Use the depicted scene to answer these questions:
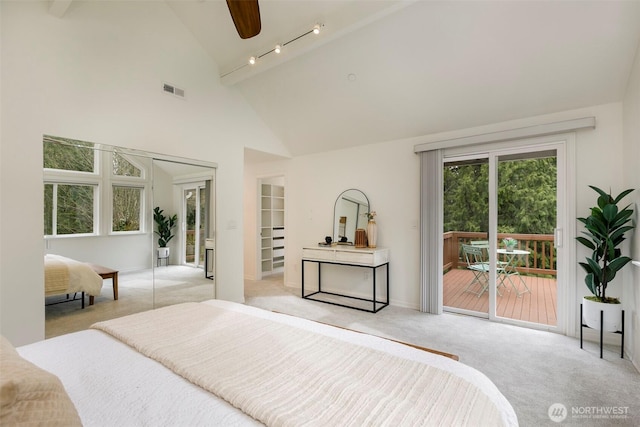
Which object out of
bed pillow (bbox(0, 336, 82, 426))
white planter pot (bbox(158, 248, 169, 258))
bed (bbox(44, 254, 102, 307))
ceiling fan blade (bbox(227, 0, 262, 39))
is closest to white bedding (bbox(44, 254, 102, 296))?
bed (bbox(44, 254, 102, 307))

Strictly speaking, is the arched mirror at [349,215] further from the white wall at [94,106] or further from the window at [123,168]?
the window at [123,168]

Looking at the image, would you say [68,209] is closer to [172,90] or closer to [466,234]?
[172,90]

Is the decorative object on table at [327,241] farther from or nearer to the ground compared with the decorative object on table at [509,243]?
nearer to the ground

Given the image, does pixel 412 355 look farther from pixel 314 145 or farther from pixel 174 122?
pixel 314 145

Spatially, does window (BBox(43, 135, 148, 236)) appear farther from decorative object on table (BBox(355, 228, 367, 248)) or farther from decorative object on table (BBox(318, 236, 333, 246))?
decorative object on table (BBox(355, 228, 367, 248))

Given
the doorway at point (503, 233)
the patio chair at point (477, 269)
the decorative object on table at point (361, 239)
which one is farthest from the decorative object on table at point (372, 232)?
the patio chair at point (477, 269)

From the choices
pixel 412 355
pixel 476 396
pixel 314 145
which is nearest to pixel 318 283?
pixel 314 145

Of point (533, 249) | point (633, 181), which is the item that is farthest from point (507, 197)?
point (633, 181)

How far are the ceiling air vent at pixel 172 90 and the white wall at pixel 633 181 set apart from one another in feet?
14.2

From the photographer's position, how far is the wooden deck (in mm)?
3271

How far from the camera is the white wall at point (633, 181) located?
2.33 metres

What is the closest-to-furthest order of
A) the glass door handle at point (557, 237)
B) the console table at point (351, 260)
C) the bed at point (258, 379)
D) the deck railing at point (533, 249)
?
the bed at point (258, 379) < the glass door handle at point (557, 237) < the deck railing at point (533, 249) < the console table at point (351, 260)

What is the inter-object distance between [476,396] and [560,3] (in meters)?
2.91

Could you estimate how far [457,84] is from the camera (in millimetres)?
3131
